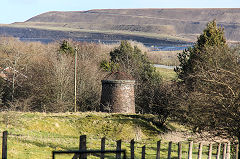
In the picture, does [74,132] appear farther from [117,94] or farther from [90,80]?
[90,80]

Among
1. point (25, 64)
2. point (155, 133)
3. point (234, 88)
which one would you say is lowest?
point (155, 133)

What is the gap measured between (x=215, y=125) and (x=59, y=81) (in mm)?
38065

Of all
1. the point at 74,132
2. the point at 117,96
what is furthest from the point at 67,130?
the point at 117,96

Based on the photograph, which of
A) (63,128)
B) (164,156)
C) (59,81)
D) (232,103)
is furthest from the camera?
(59,81)

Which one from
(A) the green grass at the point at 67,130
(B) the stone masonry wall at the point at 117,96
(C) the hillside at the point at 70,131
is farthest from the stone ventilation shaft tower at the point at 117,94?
(C) the hillside at the point at 70,131

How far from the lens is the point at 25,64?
55000mm

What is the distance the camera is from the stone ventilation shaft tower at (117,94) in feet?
139

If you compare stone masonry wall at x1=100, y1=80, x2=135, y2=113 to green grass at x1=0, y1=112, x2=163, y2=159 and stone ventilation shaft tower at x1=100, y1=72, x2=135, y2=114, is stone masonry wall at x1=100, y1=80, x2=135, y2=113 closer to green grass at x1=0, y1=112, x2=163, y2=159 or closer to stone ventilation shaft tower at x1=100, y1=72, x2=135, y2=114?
stone ventilation shaft tower at x1=100, y1=72, x2=135, y2=114

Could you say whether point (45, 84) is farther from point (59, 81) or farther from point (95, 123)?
point (95, 123)

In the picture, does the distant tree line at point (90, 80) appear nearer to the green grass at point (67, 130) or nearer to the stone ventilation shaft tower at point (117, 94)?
the stone ventilation shaft tower at point (117, 94)

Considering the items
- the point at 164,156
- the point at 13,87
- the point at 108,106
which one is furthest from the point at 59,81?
the point at 164,156

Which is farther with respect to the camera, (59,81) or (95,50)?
(95,50)

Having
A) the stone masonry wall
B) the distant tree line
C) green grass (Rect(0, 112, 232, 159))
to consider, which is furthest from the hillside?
the stone masonry wall

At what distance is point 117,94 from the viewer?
139 ft
